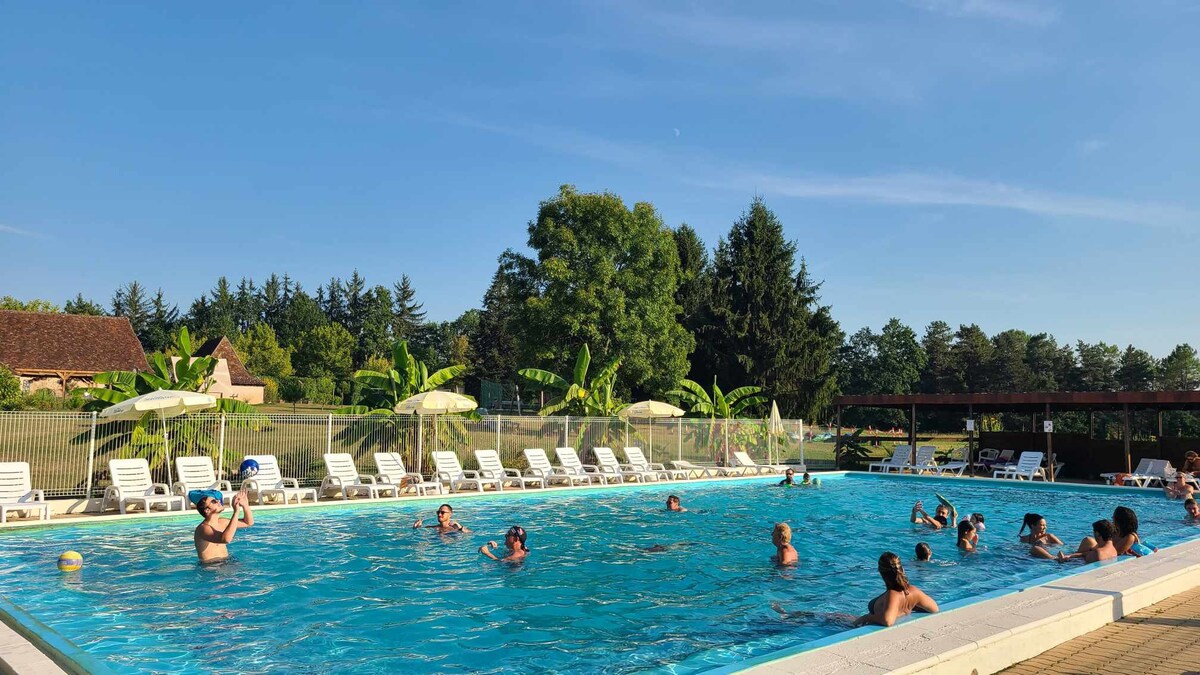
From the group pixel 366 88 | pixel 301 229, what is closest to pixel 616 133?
pixel 366 88

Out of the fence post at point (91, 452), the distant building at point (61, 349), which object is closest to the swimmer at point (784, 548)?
the fence post at point (91, 452)

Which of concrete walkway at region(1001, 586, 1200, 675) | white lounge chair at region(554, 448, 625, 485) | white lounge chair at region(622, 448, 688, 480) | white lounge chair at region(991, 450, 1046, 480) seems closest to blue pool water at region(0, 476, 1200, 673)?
concrete walkway at region(1001, 586, 1200, 675)

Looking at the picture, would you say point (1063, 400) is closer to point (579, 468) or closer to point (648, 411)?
point (648, 411)

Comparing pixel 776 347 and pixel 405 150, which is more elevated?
pixel 405 150

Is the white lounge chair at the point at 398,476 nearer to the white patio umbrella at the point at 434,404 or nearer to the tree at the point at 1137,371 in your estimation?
the white patio umbrella at the point at 434,404

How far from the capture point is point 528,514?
1555 centimetres

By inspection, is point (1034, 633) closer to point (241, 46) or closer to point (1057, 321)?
point (241, 46)

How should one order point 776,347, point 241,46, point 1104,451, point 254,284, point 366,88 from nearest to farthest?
point 241,46 < point 366,88 < point 1104,451 < point 776,347 < point 254,284

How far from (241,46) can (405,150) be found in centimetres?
1041

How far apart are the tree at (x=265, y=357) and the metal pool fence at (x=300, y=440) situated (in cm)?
5361

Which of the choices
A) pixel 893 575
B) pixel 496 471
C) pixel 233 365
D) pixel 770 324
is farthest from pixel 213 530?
pixel 233 365

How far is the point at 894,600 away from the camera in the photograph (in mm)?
6566

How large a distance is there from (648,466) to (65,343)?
34.1 m

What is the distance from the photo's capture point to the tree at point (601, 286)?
33.7 meters
